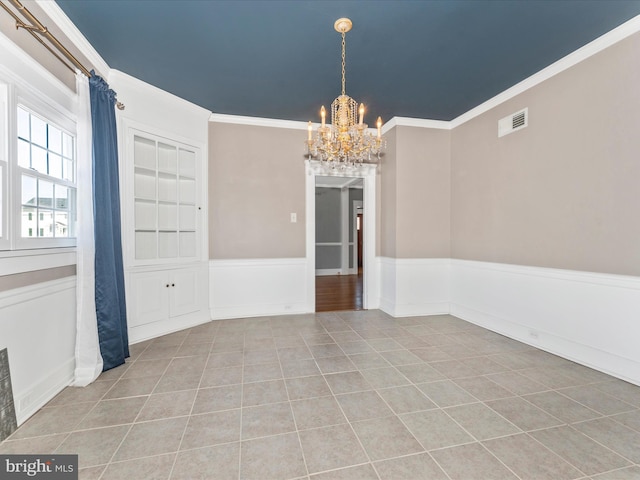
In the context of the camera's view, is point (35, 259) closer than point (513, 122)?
Yes

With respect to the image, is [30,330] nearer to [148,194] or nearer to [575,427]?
[148,194]

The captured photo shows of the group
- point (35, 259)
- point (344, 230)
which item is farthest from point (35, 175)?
point (344, 230)

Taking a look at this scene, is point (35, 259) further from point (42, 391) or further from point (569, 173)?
point (569, 173)

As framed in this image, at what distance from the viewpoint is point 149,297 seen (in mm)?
3312

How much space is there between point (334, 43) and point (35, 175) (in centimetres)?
249

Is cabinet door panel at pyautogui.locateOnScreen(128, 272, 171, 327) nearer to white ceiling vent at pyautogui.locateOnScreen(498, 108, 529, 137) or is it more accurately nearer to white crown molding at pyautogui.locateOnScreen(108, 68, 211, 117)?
white crown molding at pyautogui.locateOnScreen(108, 68, 211, 117)

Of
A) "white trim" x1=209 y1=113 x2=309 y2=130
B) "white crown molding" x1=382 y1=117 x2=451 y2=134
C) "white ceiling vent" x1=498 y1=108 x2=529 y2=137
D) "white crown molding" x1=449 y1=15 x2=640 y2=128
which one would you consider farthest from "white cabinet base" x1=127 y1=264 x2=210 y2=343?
"white crown molding" x1=449 y1=15 x2=640 y2=128

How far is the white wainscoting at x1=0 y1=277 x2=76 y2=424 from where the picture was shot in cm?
181

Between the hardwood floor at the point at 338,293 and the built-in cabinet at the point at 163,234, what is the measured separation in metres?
1.98

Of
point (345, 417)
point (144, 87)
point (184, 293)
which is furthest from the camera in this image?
point (184, 293)

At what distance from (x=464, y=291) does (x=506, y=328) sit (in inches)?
30.0

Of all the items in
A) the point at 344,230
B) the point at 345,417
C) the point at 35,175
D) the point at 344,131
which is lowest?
the point at 345,417

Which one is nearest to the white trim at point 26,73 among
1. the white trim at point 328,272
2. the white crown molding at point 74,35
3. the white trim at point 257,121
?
the white crown molding at point 74,35

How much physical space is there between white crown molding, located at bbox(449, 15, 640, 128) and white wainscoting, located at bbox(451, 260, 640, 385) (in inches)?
75.4
